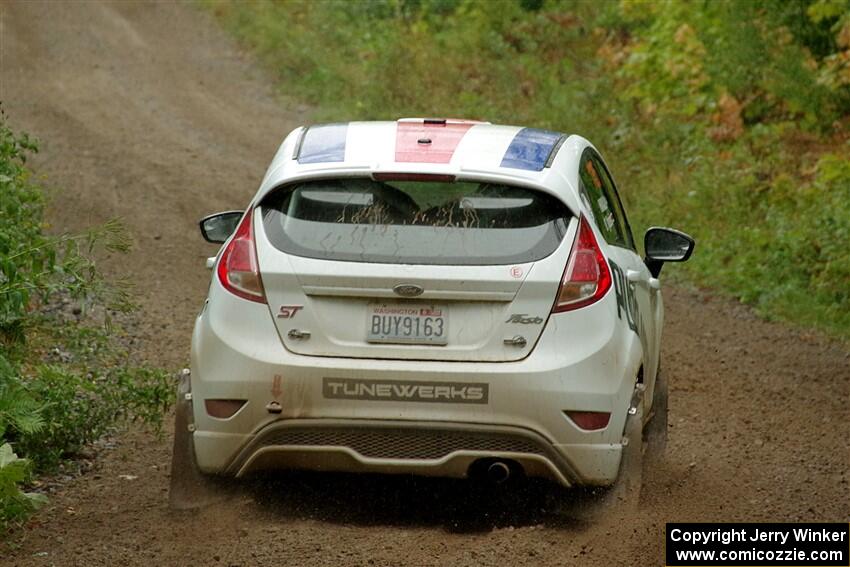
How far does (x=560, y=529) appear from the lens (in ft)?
19.1

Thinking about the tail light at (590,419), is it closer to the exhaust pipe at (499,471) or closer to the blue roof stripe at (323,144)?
the exhaust pipe at (499,471)

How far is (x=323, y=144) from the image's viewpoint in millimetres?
6125

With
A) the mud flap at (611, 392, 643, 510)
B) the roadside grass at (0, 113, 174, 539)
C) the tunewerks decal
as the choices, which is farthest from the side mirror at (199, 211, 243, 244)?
the mud flap at (611, 392, 643, 510)

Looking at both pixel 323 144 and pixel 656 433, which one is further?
pixel 656 433

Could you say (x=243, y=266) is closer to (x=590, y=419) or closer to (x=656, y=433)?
(x=590, y=419)

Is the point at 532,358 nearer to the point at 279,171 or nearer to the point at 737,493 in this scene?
the point at 279,171

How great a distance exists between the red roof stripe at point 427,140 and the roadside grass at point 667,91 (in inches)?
225

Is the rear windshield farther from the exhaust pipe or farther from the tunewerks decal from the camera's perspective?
the exhaust pipe

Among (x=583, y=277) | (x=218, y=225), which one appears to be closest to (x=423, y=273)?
(x=583, y=277)

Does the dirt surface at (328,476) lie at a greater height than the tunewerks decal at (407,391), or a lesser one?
lesser

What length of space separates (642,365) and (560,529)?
82cm

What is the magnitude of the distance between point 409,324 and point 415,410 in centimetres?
33

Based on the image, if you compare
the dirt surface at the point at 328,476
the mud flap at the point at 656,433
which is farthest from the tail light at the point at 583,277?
the mud flap at the point at 656,433

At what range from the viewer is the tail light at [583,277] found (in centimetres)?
552
